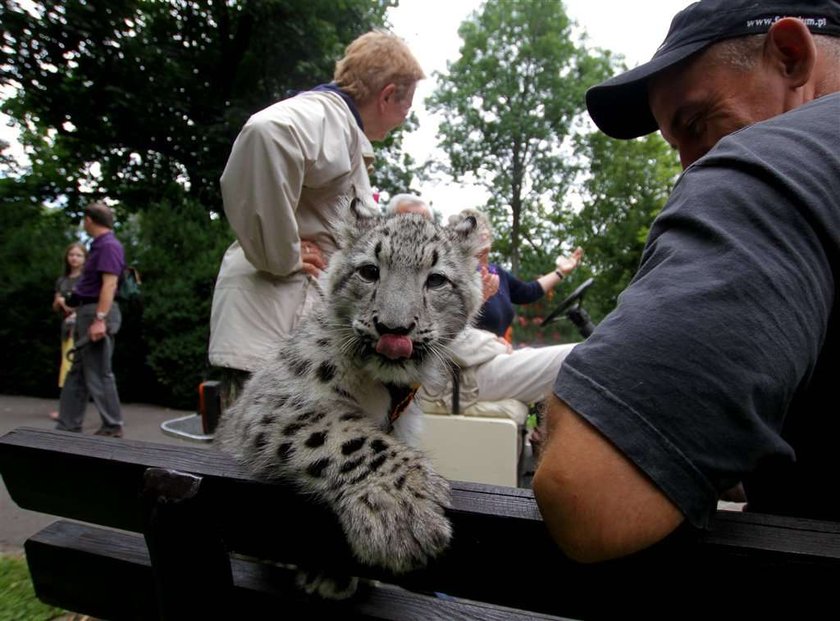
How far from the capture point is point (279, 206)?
285 cm

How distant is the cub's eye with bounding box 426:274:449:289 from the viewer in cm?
231

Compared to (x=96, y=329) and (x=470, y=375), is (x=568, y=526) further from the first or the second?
(x=96, y=329)

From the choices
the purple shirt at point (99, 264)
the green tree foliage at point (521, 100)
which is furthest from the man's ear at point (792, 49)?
the green tree foliage at point (521, 100)

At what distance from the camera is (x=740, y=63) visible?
1587 mm

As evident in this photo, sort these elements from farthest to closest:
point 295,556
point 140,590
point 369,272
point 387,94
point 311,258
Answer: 1. point 387,94
2. point 311,258
3. point 369,272
4. point 140,590
5. point 295,556

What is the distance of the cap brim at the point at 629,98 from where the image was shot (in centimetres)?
164

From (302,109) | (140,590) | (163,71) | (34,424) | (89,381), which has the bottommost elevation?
(34,424)

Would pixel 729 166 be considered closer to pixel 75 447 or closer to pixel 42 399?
pixel 75 447

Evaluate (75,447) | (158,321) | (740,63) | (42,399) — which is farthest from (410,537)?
(42,399)

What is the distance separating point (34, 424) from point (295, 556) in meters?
9.40

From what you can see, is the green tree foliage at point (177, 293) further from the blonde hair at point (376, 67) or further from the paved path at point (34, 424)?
the blonde hair at point (376, 67)

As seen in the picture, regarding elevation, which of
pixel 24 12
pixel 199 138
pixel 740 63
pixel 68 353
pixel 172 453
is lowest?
pixel 68 353

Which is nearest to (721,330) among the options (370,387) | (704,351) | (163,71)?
(704,351)

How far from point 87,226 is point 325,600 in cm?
717
